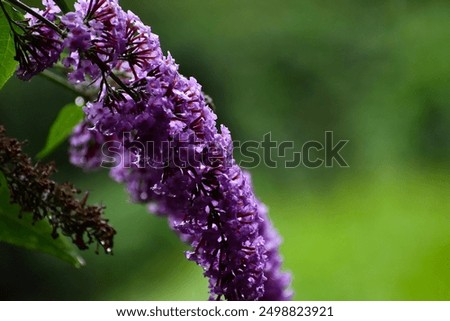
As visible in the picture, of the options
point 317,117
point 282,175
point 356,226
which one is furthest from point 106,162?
point 317,117

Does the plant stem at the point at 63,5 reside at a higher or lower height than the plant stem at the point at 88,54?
higher

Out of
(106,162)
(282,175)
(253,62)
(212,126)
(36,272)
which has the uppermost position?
(253,62)

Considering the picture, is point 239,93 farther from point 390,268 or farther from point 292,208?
point 390,268

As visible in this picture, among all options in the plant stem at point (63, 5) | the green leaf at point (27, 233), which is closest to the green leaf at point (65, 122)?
the green leaf at point (27, 233)

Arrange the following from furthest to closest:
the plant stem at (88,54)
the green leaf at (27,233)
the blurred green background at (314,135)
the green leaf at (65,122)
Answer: the blurred green background at (314,135), the green leaf at (65,122), the green leaf at (27,233), the plant stem at (88,54)

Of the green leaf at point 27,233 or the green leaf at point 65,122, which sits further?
the green leaf at point 65,122

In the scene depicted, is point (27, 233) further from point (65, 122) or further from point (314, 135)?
point (314, 135)

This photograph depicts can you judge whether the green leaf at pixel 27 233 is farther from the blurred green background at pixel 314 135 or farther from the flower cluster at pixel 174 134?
the blurred green background at pixel 314 135
